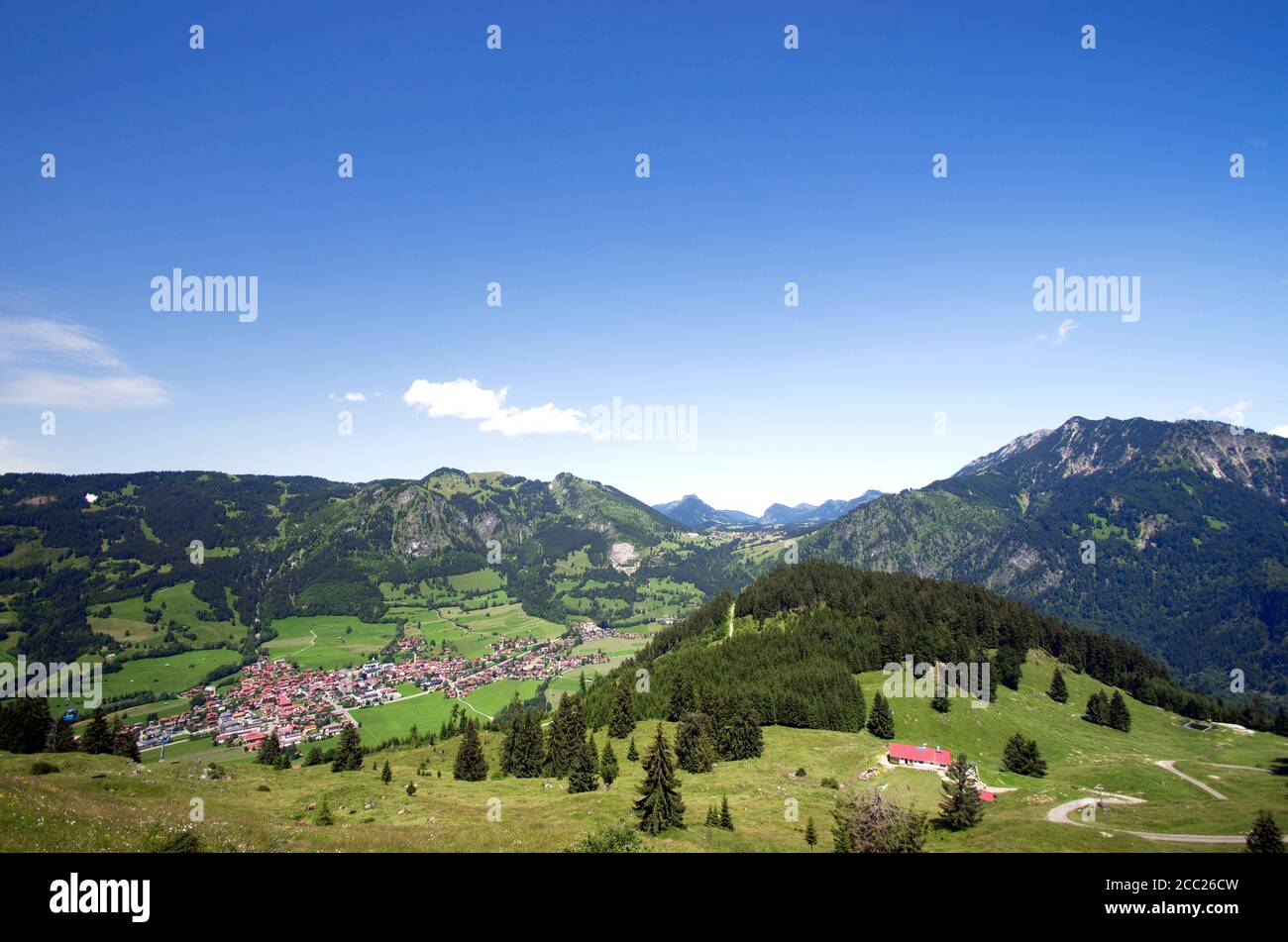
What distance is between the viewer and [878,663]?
5069 inches

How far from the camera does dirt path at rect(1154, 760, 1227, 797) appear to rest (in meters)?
75.5

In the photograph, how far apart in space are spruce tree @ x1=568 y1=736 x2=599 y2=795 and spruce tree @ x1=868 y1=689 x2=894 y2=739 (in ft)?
182

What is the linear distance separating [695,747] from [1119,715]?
292 ft

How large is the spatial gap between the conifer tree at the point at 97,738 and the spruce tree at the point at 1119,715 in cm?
17052

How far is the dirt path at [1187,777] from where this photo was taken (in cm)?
7550

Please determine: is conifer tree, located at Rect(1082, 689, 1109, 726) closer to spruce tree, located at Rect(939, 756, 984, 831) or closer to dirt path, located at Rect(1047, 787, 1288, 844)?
dirt path, located at Rect(1047, 787, 1288, 844)

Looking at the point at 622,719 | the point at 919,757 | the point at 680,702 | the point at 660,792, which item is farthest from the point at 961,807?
the point at 622,719

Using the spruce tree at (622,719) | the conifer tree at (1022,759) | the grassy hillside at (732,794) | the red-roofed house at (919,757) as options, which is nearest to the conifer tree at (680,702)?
the grassy hillside at (732,794)

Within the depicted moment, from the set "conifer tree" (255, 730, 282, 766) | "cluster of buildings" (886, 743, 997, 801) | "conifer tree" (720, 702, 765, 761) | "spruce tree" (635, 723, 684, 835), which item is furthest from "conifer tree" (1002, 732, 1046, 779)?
"conifer tree" (255, 730, 282, 766)
